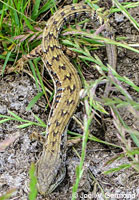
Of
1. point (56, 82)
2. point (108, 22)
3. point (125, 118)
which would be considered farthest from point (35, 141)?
point (108, 22)

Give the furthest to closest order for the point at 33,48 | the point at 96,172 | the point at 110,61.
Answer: the point at 33,48, the point at 110,61, the point at 96,172

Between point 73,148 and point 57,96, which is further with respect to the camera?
point 57,96

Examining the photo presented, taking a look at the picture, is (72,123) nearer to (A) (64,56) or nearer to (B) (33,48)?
(A) (64,56)

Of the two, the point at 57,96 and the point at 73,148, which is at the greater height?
the point at 57,96
